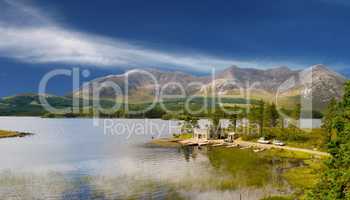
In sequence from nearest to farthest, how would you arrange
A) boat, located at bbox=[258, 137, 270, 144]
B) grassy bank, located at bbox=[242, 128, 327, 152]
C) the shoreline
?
the shoreline < grassy bank, located at bbox=[242, 128, 327, 152] < boat, located at bbox=[258, 137, 270, 144]

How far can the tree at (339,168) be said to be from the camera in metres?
37.7

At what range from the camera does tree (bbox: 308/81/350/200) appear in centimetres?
3769

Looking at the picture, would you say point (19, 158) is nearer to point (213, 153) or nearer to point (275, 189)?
point (213, 153)

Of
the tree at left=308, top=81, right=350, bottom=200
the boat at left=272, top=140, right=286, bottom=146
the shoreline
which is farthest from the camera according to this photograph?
the boat at left=272, top=140, right=286, bottom=146

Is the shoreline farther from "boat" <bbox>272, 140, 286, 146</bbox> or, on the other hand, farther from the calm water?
the calm water

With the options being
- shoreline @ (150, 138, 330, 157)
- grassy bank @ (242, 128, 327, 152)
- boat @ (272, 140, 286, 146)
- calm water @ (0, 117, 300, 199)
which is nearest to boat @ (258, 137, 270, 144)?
shoreline @ (150, 138, 330, 157)

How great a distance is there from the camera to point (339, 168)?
136 feet

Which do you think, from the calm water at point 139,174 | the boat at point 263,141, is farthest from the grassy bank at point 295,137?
the calm water at point 139,174

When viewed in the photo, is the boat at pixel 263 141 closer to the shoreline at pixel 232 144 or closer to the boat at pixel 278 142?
the shoreline at pixel 232 144

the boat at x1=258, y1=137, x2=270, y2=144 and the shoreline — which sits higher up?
the boat at x1=258, y1=137, x2=270, y2=144

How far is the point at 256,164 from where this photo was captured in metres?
105

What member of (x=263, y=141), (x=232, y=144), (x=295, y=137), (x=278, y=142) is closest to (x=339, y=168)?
(x=278, y=142)

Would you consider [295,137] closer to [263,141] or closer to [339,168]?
[263,141]

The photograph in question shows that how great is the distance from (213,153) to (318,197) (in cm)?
9178
